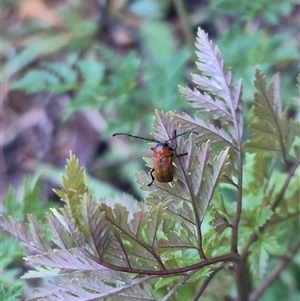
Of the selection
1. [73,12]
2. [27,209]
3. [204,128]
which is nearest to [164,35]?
[73,12]

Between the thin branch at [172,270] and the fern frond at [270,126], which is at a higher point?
the fern frond at [270,126]

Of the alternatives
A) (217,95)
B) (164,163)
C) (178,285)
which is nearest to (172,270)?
(178,285)

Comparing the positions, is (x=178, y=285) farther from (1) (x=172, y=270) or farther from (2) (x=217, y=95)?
(2) (x=217, y=95)

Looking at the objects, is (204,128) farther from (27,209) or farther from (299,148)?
(27,209)

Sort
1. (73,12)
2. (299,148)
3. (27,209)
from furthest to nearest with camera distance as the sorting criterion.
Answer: (73,12)
(27,209)
(299,148)

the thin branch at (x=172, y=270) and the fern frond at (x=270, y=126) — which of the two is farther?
the fern frond at (x=270, y=126)

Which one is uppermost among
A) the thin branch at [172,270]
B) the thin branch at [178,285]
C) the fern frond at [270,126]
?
the fern frond at [270,126]

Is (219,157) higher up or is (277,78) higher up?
(277,78)

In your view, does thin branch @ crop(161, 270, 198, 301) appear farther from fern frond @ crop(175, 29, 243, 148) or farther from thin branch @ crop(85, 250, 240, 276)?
fern frond @ crop(175, 29, 243, 148)

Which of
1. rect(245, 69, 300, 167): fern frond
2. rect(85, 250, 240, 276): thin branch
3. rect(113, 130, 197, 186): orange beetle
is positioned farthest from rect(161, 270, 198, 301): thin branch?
rect(245, 69, 300, 167): fern frond

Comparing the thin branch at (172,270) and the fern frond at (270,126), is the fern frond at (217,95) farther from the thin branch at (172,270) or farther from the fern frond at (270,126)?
the thin branch at (172,270)

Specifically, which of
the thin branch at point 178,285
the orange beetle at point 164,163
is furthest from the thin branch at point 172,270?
the orange beetle at point 164,163
